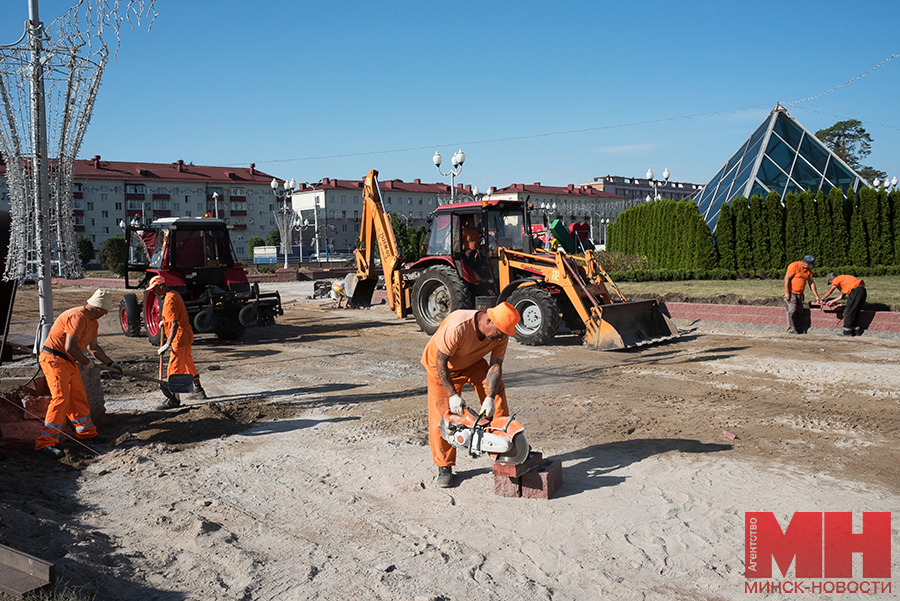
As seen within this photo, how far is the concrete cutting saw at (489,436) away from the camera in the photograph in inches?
185

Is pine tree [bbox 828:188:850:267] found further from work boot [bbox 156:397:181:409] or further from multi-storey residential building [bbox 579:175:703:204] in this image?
multi-storey residential building [bbox 579:175:703:204]

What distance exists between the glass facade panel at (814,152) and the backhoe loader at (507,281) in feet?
71.7

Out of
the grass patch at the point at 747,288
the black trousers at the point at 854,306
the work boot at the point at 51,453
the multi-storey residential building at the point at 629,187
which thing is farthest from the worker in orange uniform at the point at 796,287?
the multi-storey residential building at the point at 629,187

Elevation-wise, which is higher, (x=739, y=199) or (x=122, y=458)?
(x=739, y=199)

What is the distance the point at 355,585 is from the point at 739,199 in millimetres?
22194

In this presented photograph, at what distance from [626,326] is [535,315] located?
5.04 feet

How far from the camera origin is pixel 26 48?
7.53m

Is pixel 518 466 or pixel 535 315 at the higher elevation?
pixel 535 315

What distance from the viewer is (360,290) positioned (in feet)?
54.3

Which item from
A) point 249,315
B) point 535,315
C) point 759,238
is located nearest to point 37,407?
point 249,315

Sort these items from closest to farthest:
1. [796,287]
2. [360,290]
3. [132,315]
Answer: [796,287], [132,315], [360,290]

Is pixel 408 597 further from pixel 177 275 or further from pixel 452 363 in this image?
pixel 177 275

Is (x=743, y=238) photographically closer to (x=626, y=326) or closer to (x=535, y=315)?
(x=626, y=326)

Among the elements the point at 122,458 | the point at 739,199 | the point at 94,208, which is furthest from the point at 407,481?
the point at 94,208
